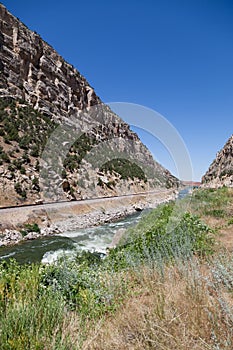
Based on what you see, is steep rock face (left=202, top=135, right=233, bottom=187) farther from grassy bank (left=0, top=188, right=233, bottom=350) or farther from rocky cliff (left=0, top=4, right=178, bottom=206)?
grassy bank (left=0, top=188, right=233, bottom=350)

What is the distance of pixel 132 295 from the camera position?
3.30 m

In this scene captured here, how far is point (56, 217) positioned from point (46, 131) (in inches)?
725

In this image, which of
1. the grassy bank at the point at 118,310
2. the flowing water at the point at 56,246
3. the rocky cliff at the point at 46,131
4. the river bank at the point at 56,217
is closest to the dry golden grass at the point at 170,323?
the grassy bank at the point at 118,310

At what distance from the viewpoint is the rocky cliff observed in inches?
886

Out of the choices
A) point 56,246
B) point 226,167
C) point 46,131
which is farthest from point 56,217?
point 226,167

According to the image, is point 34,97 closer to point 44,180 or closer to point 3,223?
point 44,180

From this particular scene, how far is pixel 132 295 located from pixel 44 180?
2125 centimetres

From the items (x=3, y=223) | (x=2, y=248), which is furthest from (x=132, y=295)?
(x=3, y=223)

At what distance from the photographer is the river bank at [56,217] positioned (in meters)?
13.9

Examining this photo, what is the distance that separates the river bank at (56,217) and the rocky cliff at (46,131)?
9.15 ft

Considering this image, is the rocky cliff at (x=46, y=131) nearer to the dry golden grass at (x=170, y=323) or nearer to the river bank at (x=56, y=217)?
the river bank at (x=56, y=217)

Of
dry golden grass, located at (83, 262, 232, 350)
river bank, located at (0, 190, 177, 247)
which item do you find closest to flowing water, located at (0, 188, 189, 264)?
river bank, located at (0, 190, 177, 247)

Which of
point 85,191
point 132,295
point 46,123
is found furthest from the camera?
point 46,123

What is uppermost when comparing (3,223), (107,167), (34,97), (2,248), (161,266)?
(34,97)
